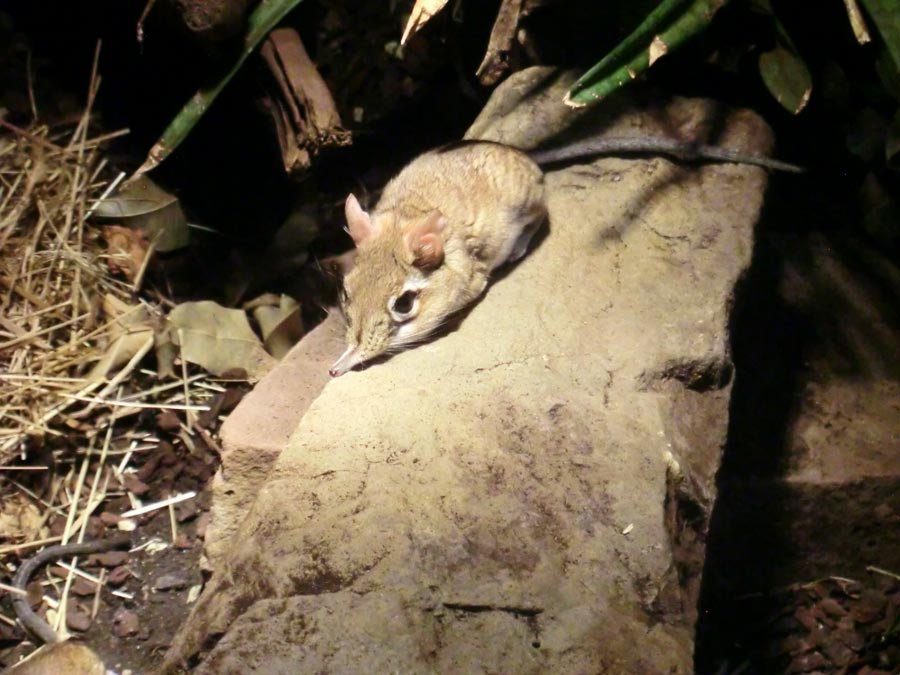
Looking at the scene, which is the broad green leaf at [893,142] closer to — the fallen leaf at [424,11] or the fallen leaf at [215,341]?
the fallen leaf at [424,11]

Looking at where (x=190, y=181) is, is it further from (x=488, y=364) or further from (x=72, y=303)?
(x=488, y=364)

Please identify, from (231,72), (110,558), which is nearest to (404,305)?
(231,72)

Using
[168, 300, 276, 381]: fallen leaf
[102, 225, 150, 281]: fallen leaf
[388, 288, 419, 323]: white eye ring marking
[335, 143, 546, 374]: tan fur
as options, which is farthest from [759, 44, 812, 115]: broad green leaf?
[102, 225, 150, 281]: fallen leaf

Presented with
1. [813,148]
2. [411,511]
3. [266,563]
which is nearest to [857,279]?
[813,148]

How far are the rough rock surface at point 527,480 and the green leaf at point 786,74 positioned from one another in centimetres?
38

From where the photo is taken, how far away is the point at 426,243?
11.7 feet

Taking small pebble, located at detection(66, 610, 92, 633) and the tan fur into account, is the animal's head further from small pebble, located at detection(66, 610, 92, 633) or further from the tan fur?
small pebble, located at detection(66, 610, 92, 633)

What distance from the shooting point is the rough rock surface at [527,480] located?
2.42 metres

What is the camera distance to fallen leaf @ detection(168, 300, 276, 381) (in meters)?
4.20

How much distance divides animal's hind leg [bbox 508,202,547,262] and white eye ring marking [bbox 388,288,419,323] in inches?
18.9

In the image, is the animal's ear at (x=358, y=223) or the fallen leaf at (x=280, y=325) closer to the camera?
the animal's ear at (x=358, y=223)

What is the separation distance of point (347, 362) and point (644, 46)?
1603 mm

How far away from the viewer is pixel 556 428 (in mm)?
2996

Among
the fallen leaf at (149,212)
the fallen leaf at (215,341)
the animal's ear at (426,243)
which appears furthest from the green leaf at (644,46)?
the fallen leaf at (149,212)
